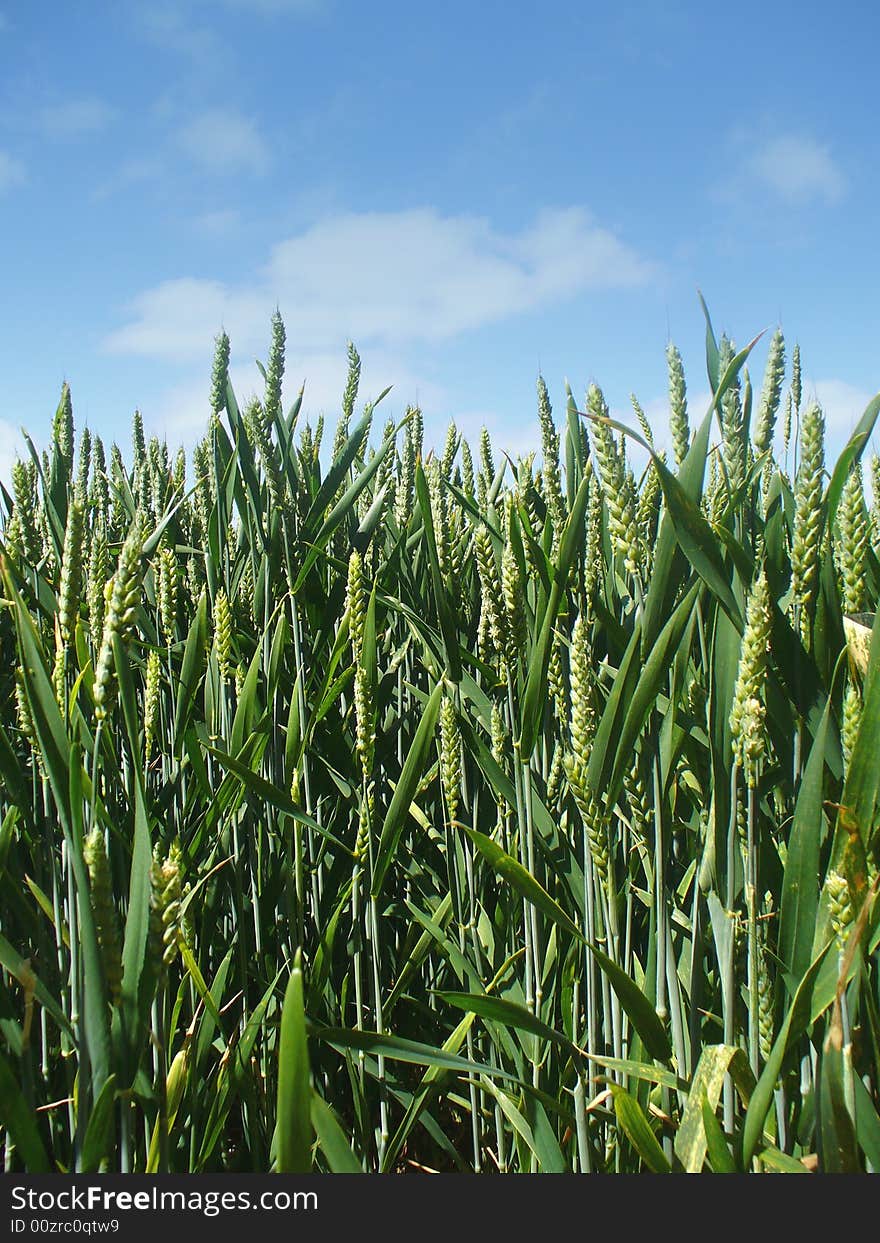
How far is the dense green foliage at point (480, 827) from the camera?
0.67 m

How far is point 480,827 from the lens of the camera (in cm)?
129

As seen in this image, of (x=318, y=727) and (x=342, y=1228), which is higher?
(x=318, y=727)

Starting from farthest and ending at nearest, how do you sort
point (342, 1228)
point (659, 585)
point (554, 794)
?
point (554, 794), point (659, 585), point (342, 1228)

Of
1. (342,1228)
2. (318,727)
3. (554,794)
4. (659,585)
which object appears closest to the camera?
(342,1228)

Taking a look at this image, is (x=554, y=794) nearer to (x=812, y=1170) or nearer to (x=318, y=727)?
(x=318, y=727)

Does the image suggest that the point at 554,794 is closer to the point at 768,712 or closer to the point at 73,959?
the point at 768,712

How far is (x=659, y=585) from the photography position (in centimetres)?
79

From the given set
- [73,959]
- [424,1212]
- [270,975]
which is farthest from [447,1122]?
[73,959]

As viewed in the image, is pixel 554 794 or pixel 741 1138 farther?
pixel 554 794

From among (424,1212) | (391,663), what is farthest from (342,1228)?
(391,663)

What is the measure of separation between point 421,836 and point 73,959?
28.2 inches

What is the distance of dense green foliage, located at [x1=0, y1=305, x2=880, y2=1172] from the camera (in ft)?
2.21

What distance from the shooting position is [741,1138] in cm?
71

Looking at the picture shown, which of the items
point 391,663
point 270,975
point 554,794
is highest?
point 391,663
